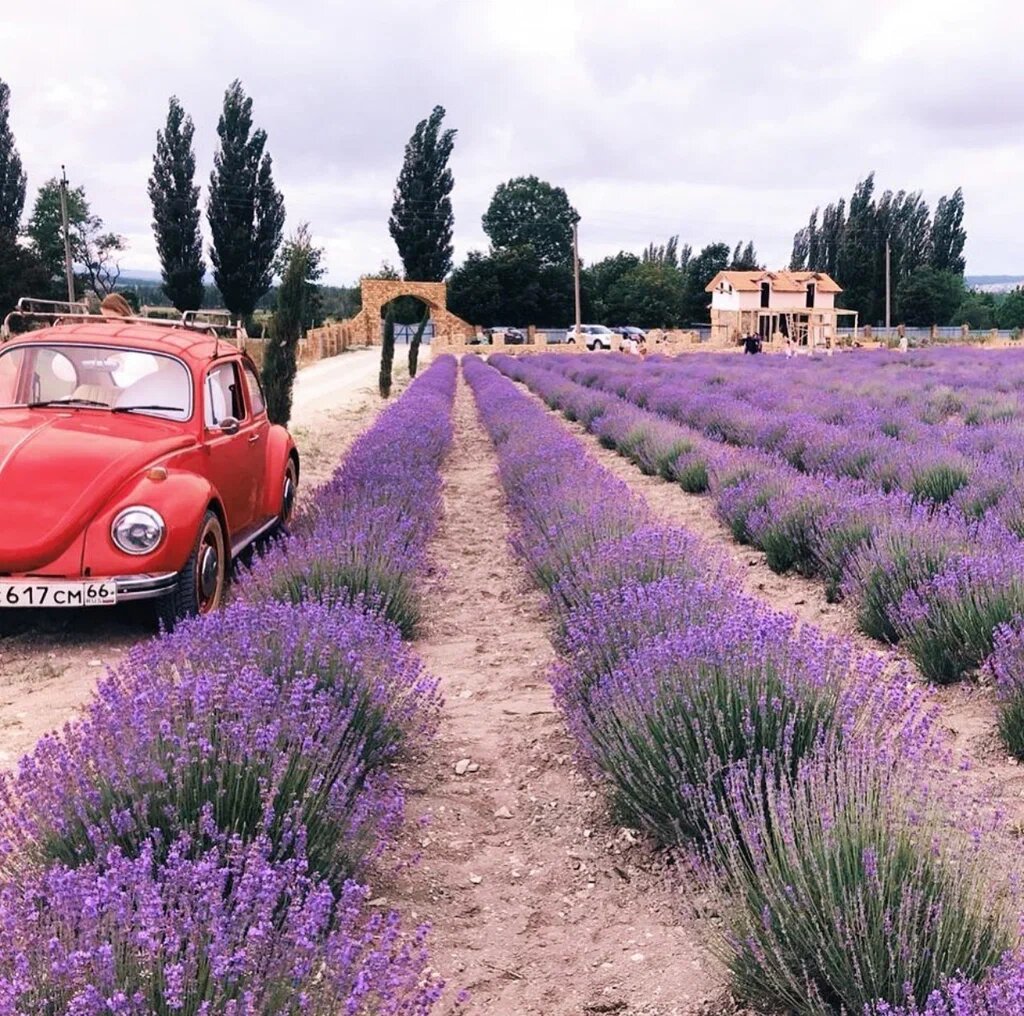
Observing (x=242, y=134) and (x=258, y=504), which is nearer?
(x=258, y=504)

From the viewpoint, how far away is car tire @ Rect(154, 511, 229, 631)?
501cm

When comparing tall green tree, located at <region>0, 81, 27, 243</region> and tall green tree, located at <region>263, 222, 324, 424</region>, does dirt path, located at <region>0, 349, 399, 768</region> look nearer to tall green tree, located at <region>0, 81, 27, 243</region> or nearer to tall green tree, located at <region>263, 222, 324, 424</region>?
tall green tree, located at <region>263, 222, 324, 424</region>

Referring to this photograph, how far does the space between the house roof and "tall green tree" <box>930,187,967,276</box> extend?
714 inches

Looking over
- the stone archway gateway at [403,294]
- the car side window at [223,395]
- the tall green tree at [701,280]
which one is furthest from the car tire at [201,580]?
the tall green tree at [701,280]

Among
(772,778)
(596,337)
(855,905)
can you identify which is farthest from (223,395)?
(596,337)

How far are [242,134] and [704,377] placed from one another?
43514 mm

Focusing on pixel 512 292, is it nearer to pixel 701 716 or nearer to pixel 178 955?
pixel 701 716

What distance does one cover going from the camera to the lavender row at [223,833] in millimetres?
1697

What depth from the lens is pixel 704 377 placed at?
22.2 m

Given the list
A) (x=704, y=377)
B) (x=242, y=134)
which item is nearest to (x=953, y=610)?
(x=704, y=377)

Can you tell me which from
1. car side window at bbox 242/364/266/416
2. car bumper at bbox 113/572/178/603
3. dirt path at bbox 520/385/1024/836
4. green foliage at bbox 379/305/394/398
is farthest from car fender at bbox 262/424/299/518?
green foliage at bbox 379/305/394/398

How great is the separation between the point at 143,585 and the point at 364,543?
3.80ft

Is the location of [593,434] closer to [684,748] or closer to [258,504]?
[258,504]

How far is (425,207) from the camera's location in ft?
226
